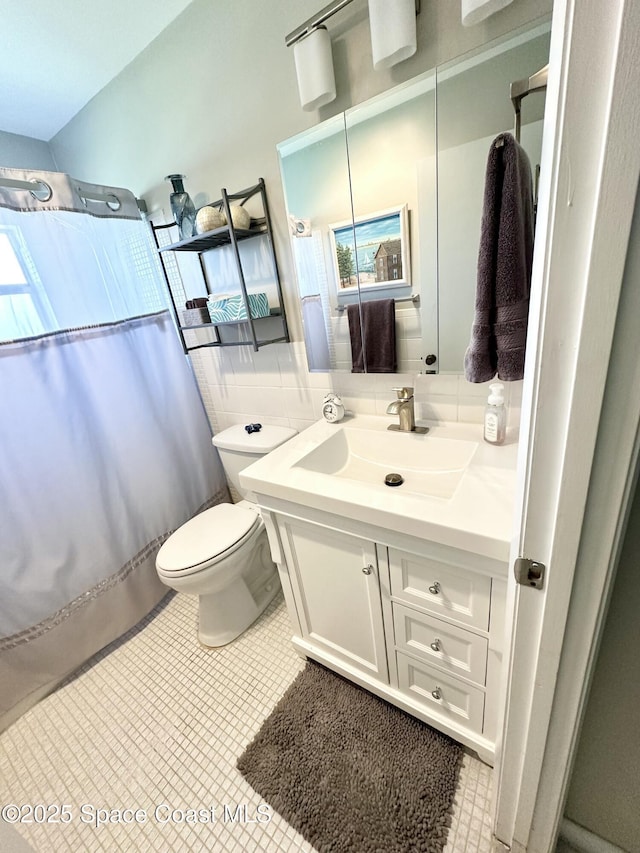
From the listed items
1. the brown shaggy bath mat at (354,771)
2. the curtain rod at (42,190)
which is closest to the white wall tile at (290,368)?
the curtain rod at (42,190)

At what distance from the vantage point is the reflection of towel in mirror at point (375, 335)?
1139 millimetres

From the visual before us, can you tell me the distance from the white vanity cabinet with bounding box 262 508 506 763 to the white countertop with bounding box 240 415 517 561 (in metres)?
0.06

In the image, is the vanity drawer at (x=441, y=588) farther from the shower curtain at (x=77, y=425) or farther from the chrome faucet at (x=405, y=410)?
the shower curtain at (x=77, y=425)

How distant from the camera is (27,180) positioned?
1192mm

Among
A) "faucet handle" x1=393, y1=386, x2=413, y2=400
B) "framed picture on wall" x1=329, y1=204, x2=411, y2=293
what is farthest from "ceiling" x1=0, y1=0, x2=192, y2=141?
"faucet handle" x1=393, y1=386, x2=413, y2=400

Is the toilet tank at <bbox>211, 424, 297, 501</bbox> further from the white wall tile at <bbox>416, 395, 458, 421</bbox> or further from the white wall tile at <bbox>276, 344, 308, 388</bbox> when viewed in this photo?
the white wall tile at <bbox>416, 395, 458, 421</bbox>

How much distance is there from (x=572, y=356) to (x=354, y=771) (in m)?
1.28

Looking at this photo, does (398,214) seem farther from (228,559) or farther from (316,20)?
(228,559)

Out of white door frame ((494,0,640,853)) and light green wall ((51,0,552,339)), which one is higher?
light green wall ((51,0,552,339))

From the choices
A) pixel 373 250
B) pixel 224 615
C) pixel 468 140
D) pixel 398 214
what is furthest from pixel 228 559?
pixel 468 140

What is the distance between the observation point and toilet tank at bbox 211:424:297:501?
146 cm

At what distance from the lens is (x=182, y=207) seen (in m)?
1.34

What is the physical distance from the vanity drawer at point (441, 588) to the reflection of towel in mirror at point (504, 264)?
48 centimetres

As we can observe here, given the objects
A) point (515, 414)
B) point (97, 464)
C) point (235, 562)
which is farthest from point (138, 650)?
point (515, 414)
